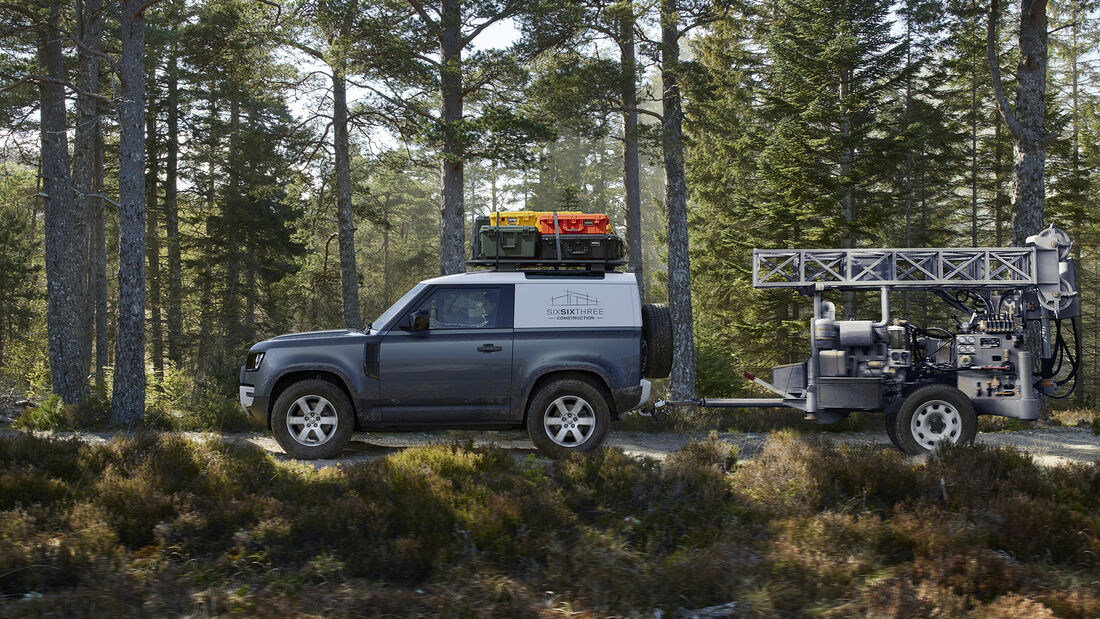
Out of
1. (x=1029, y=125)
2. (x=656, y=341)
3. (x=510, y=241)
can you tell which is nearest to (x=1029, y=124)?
(x=1029, y=125)

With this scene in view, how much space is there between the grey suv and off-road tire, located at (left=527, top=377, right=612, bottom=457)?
0.04 ft

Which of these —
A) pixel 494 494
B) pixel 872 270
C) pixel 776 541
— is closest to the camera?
pixel 776 541

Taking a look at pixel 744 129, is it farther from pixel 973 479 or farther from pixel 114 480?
pixel 114 480

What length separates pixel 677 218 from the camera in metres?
16.8

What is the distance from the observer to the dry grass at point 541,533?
4816 mm

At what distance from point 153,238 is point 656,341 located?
872 inches

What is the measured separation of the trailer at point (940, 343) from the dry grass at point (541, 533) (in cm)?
138

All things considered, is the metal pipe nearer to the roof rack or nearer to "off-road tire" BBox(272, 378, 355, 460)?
the roof rack

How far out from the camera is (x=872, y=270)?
30.7ft

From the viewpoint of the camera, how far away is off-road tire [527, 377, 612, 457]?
8523 mm

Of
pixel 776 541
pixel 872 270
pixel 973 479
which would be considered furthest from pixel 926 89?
pixel 776 541

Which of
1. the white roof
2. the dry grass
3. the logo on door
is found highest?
the white roof

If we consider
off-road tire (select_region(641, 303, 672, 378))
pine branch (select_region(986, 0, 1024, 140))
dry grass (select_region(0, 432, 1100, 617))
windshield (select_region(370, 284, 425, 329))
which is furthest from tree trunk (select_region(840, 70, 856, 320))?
windshield (select_region(370, 284, 425, 329))

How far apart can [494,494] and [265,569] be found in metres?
1.98
